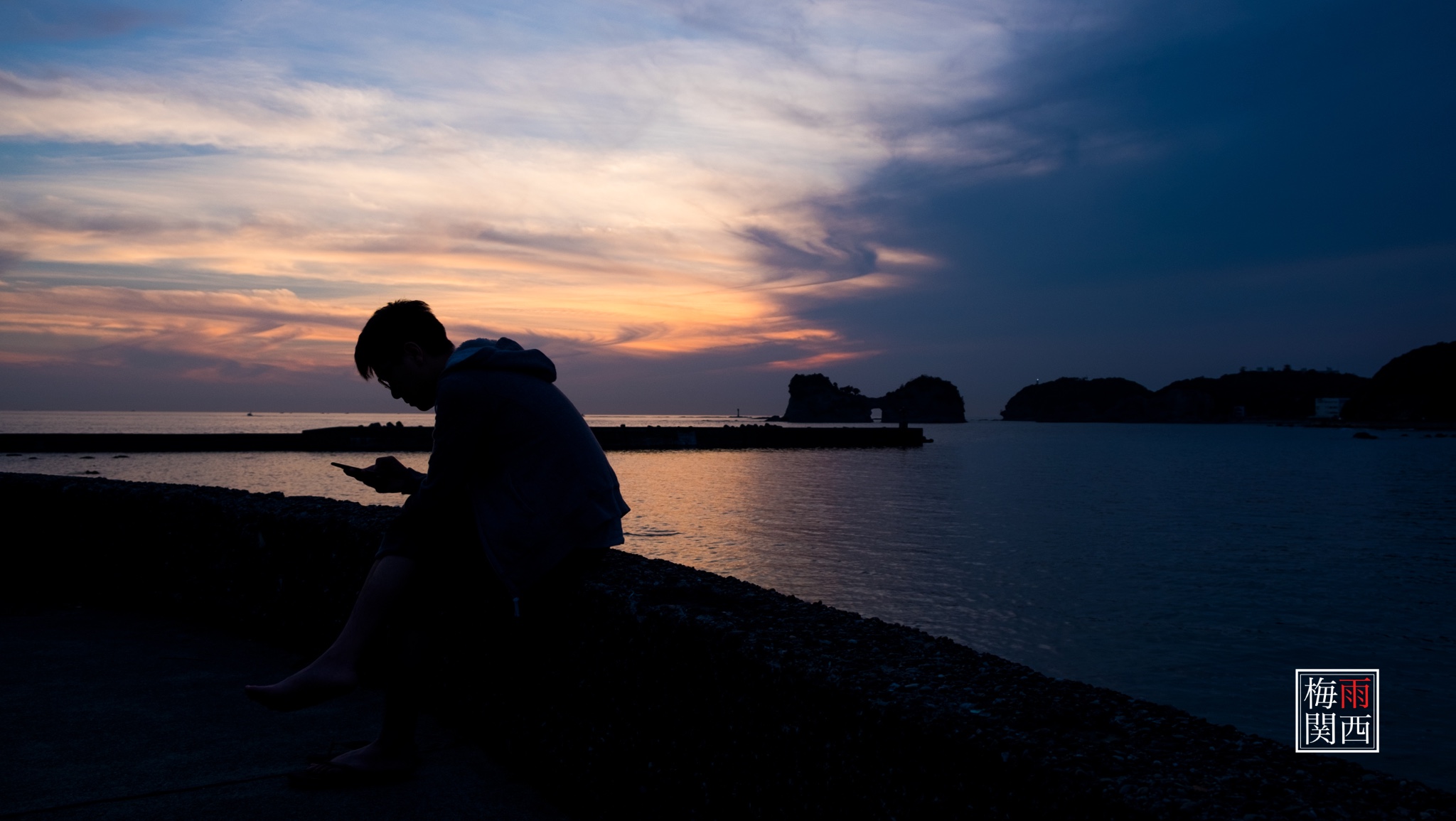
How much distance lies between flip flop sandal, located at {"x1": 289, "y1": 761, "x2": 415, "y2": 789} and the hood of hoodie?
124 cm

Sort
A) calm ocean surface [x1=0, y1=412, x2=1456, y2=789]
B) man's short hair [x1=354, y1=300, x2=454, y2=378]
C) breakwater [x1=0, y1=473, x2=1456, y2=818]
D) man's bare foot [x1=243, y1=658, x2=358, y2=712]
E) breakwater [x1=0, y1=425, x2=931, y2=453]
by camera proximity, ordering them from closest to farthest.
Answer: breakwater [x1=0, y1=473, x2=1456, y2=818], man's bare foot [x1=243, y1=658, x2=358, y2=712], man's short hair [x1=354, y1=300, x2=454, y2=378], calm ocean surface [x1=0, y1=412, x2=1456, y2=789], breakwater [x1=0, y1=425, x2=931, y2=453]

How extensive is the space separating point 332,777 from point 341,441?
58.6 meters

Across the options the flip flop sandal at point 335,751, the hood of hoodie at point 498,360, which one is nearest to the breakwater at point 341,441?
the flip flop sandal at point 335,751

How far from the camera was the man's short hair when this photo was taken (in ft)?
8.66

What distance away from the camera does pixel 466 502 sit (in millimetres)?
2559

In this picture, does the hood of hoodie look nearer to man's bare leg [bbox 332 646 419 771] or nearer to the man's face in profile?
the man's face in profile

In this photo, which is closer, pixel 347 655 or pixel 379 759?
pixel 347 655

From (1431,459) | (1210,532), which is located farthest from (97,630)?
(1431,459)

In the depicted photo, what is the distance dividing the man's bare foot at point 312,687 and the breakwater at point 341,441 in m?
42.3

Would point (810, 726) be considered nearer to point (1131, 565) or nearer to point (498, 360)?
point (498, 360)

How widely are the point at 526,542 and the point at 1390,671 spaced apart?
9.40 meters

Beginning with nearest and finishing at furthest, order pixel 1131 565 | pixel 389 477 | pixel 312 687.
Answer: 1. pixel 312 687
2. pixel 389 477
3. pixel 1131 565

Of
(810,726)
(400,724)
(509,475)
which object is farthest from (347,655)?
(810,726)

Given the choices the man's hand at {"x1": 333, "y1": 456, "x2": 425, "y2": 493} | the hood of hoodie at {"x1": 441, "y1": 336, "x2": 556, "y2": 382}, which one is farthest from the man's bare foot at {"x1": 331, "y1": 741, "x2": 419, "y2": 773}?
the hood of hoodie at {"x1": 441, "y1": 336, "x2": 556, "y2": 382}
